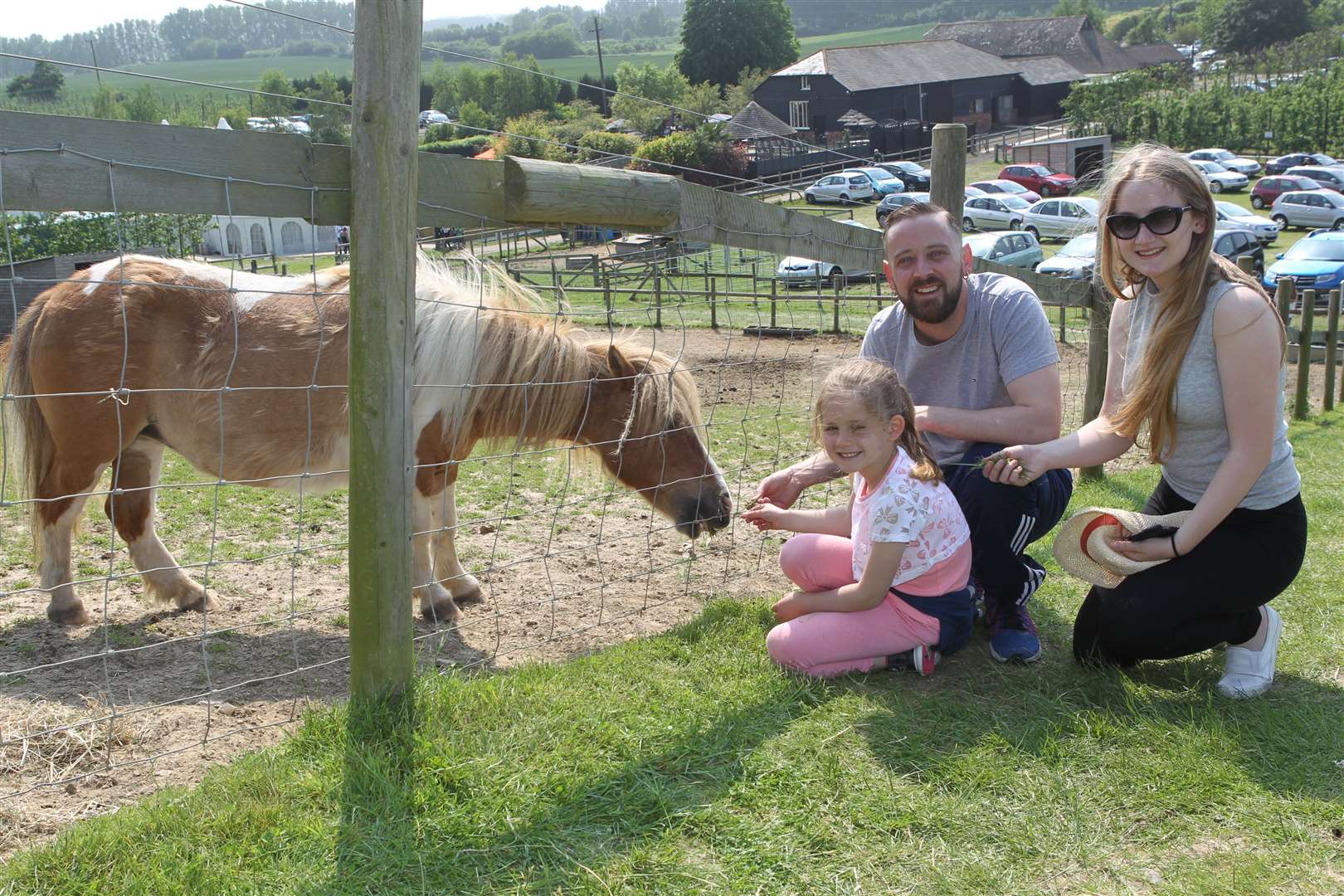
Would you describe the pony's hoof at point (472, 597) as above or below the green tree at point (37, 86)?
below

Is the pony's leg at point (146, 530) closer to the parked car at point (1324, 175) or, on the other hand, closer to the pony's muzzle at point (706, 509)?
the pony's muzzle at point (706, 509)

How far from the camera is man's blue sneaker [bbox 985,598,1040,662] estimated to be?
11.1 ft

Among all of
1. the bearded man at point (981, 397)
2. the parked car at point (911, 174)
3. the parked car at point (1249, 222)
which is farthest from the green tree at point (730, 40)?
the bearded man at point (981, 397)

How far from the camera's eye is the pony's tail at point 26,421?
14.4 ft

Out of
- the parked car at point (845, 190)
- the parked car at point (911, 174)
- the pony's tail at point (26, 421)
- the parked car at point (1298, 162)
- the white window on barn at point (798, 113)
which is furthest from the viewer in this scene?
the white window on barn at point (798, 113)

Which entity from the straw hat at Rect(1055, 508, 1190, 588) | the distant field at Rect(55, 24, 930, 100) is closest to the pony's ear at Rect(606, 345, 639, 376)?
the straw hat at Rect(1055, 508, 1190, 588)

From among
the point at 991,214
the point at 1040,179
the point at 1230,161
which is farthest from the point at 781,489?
the point at 1230,161

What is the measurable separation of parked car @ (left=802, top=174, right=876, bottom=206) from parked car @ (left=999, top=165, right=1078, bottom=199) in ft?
25.8

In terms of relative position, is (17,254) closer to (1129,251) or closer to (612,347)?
(612,347)

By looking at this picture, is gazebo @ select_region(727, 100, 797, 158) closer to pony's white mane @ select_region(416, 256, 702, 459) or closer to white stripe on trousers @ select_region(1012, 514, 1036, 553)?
pony's white mane @ select_region(416, 256, 702, 459)

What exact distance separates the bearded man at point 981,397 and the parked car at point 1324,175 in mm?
43797

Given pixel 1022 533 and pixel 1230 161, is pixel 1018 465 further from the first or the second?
pixel 1230 161

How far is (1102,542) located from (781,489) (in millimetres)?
1095

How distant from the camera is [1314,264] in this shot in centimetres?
2122
